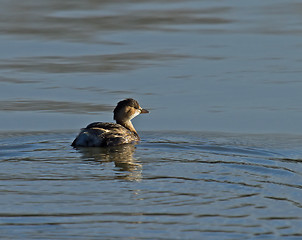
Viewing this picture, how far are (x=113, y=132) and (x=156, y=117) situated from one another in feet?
4.83

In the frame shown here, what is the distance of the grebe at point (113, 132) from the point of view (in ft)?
35.2

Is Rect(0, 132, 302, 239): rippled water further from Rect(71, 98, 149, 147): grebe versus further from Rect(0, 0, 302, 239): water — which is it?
Rect(71, 98, 149, 147): grebe

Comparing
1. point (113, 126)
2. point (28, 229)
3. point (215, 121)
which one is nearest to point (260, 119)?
point (215, 121)

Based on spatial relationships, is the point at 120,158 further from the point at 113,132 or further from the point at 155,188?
the point at 155,188

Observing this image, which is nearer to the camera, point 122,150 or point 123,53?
point 122,150

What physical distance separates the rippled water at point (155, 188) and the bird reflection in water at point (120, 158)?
0.01 metres

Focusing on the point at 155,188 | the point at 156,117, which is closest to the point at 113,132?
the point at 156,117

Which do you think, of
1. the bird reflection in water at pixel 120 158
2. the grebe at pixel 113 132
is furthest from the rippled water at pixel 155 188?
the grebe at pixel 113 132

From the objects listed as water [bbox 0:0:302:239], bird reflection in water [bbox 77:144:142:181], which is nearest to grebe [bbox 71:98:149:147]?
bird reflection in water [bbox 77:144:142:181]

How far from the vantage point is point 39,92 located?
13.7m

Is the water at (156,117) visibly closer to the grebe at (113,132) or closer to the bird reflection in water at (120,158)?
the bird reflection in water at (120,158)

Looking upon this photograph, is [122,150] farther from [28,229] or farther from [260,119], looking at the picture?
[28,229]

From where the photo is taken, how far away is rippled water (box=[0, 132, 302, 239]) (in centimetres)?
688

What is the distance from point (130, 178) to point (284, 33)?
946 centimetres
